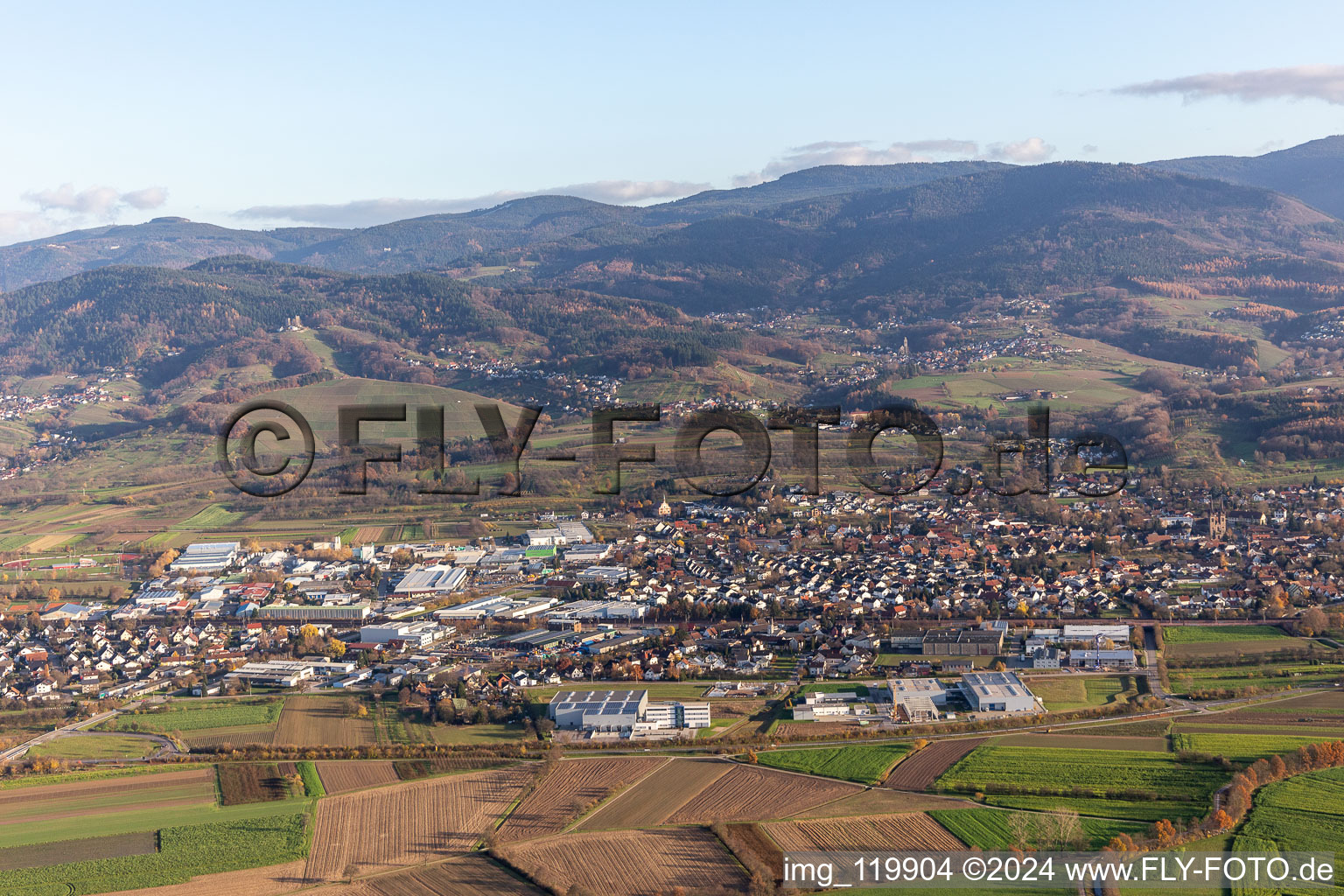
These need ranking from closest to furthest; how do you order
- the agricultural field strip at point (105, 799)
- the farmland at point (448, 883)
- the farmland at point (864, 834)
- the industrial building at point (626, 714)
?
the farmland at point (448, 883) < the farmland at point (864, 834) < the agricultural field strip at point (105, 799) < the industrial building at point (626, 714)

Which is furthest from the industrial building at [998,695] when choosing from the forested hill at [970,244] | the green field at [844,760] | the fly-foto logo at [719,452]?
the forested hill at [970,244]

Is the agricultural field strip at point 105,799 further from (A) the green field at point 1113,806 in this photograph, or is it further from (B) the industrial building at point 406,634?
(A) the green field at point 1113,806

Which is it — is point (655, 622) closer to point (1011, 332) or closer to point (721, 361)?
point (721, 361)

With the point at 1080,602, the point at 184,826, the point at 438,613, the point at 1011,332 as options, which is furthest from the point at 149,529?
the point at 1011,332

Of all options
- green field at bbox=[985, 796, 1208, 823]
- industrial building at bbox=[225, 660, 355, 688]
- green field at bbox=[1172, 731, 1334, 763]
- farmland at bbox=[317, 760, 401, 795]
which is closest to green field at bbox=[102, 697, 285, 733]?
industrial building at bbox=[225, 660, 355, 688]

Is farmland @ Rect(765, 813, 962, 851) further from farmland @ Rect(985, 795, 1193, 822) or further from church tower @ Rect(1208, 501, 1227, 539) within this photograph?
church tower @ Rect(1208, 501, 1227, 539)

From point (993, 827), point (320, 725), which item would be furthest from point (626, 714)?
point (993, 827)
